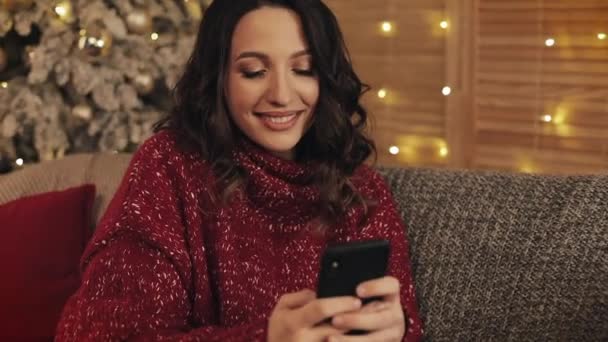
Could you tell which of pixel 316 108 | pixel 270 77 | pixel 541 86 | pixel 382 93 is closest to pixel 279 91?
pixel 270 77

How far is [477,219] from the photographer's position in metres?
1.47

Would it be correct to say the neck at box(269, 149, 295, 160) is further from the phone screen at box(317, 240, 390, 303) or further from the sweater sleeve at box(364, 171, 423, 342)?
the phone screen at box(317, 240, 390, 303)

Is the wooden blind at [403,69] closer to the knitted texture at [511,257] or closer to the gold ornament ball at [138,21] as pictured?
the gold ornament ball at [138,21]

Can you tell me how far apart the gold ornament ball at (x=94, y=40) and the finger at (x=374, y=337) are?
1692 millimetres

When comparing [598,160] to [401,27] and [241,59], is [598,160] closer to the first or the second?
[401,27]

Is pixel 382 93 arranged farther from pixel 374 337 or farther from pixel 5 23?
pixel 374 337

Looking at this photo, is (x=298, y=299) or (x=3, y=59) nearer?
(x=298, y=299)

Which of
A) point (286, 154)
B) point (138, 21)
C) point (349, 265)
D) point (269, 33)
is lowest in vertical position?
point (349, 265)

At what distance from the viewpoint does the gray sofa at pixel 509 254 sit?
134 cm

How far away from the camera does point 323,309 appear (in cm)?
92

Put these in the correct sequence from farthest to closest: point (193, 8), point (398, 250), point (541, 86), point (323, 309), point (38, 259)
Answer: point (193, 8) → point (541, 86) → point (38, 259) → point (398, 250) → point (323, 309)

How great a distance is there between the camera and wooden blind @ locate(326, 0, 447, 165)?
2.67 m

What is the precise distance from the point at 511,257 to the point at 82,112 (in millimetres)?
1637

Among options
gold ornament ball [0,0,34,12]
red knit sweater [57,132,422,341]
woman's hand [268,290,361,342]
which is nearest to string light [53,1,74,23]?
gold ornament ball [0,0,34,12]
